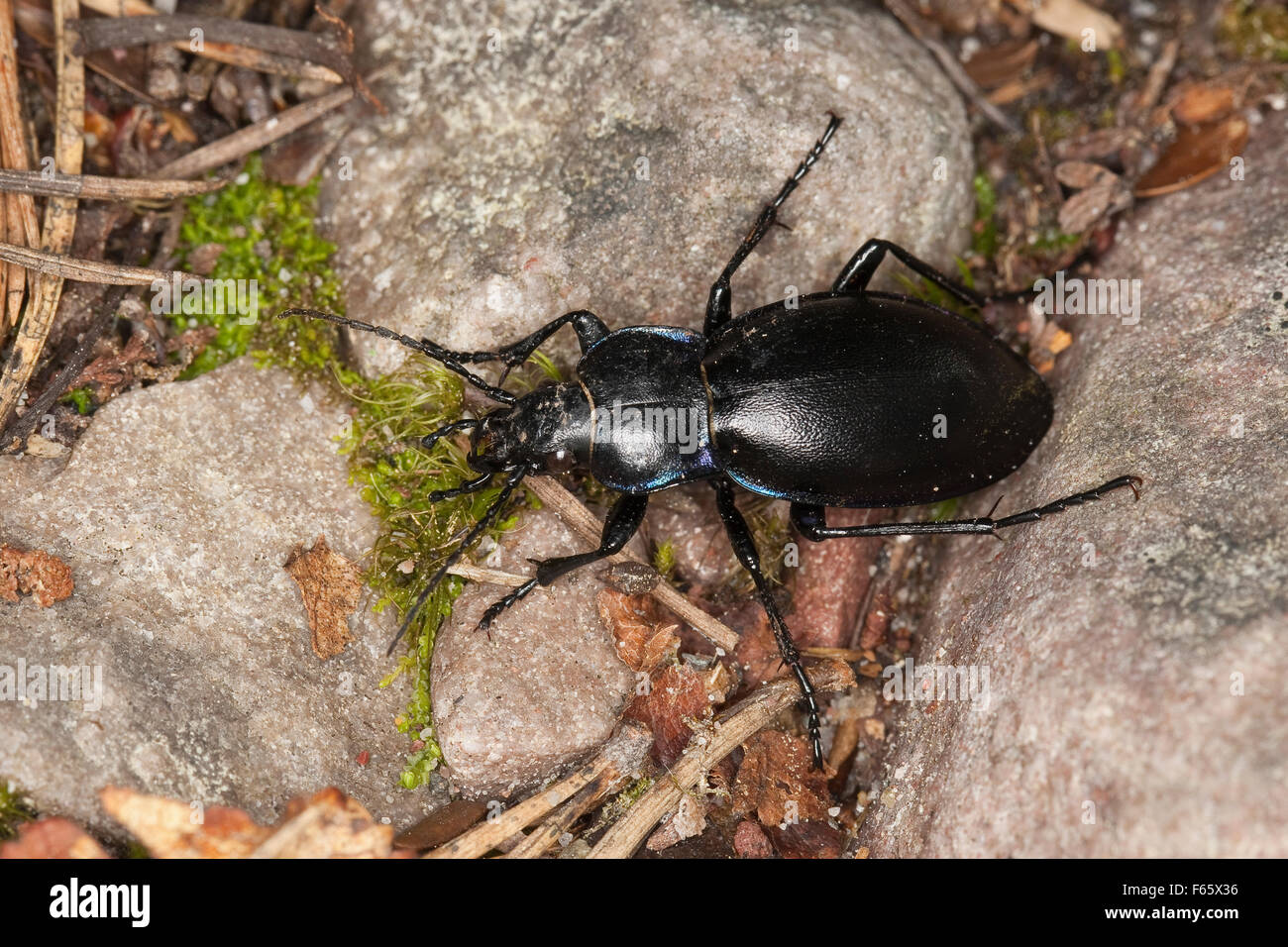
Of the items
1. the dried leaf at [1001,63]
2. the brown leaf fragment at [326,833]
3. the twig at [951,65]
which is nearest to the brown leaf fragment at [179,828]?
the brown leaf fragment at [326,833]

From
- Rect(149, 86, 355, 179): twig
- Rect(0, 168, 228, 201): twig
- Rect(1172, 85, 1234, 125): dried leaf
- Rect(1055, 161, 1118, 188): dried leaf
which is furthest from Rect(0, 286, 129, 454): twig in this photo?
Rect(1172, 85, 1234, 125): dried leaf

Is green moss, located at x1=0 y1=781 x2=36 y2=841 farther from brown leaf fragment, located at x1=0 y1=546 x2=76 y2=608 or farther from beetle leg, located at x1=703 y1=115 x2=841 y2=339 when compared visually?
beetle leg, located at x1=703 y1=115 x2=841 y2=339

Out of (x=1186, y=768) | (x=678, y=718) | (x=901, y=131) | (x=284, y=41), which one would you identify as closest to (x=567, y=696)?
(x=678, y=718)

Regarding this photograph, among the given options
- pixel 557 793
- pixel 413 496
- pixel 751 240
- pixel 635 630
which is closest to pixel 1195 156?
pixel 751 240

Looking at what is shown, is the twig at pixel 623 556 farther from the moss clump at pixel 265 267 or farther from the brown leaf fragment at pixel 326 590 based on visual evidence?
the moss clump at pixel 265 267
